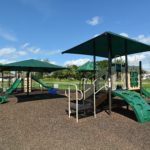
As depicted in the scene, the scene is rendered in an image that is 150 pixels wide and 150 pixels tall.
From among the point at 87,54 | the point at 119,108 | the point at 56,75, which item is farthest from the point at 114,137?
the point at 56,75

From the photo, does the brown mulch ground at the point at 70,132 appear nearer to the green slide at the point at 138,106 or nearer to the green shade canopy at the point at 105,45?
the green slide at the point at 138,106

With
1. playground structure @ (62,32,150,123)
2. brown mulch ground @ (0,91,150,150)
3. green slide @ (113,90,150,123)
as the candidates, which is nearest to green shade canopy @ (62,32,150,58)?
playground structure @ (62,32,150,123)

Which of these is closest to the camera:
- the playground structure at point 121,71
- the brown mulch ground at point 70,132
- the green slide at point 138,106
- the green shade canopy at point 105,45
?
the brown mulch ground at point 70,132

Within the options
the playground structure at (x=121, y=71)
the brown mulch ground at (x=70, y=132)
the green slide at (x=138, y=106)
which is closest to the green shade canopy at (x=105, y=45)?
the playground structure at (x=121, y=71)

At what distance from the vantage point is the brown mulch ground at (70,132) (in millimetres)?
5367

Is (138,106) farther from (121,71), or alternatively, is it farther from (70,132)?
(121,71)

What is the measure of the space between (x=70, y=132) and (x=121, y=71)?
7100 mm

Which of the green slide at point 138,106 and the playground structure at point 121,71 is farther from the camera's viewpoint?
the playground structure at point 121,71

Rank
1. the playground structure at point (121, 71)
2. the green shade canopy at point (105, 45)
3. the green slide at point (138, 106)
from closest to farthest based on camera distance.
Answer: the green slide at point (138, 106) → the playground structure at point (121, 71) → the green shade canopy at point (105, 45)

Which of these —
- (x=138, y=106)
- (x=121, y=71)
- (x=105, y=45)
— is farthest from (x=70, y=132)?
(x=121, y=71)

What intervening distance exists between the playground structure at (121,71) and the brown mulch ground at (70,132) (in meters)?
0.65

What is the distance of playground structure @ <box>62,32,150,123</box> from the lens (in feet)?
27.5

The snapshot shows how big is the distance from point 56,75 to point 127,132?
8461 cm

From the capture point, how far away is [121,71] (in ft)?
41.9
